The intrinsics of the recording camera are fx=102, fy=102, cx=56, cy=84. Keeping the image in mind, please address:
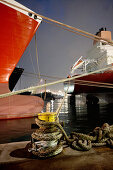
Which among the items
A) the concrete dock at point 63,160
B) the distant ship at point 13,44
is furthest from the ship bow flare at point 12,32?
the concrete dock at point 63,160

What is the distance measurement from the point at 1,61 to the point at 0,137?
3437mm

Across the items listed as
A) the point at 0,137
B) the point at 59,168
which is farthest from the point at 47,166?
the point at 0,137

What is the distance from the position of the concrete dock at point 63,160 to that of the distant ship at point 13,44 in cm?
344

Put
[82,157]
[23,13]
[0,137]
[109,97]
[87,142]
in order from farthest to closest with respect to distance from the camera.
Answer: [109,97]
[23,13]
[0,137]
[87,142]
[82,157]

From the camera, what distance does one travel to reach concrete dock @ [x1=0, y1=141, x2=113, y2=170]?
1.08 m

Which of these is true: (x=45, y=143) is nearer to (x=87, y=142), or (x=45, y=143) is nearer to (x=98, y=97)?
(x=87, y=142)

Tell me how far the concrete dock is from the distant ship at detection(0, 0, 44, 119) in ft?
11.3

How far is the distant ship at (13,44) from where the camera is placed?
4605 mm

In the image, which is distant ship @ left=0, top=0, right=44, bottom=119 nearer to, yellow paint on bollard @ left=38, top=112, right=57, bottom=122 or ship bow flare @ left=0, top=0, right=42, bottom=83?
ship bow flare @ left=0, top=0, right=42, bottom=83

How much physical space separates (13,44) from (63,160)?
522 centimetres

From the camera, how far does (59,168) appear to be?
1.07 m

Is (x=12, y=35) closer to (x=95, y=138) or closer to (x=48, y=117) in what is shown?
(x=48, y=117)

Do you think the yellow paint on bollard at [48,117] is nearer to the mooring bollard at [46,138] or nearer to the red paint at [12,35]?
the mooring bollard at [46,138]

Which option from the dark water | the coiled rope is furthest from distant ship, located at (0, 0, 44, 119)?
the coiled rope
